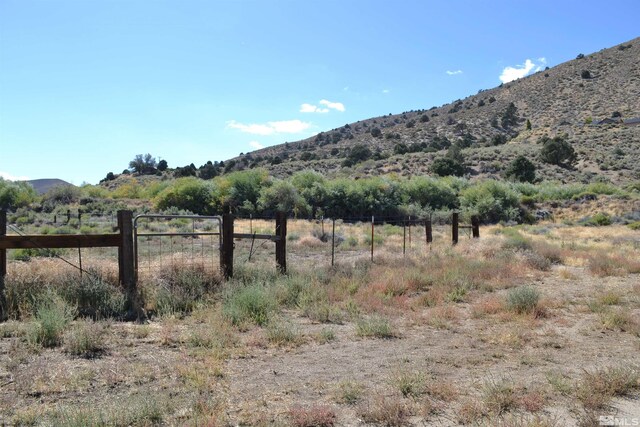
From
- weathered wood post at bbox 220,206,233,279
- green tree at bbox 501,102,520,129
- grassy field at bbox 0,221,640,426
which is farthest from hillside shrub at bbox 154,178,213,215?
green tree at bbox 501,102,520,129

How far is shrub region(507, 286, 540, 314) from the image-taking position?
945 cm

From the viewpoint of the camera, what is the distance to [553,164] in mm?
65750

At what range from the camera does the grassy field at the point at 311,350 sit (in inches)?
193

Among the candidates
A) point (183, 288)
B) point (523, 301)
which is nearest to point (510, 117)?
point (523, 301)

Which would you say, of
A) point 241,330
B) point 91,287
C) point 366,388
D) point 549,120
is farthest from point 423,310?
point 549,120

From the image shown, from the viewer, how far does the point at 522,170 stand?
6078 centimetres

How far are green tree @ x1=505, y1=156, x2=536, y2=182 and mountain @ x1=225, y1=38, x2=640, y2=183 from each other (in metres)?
2.06

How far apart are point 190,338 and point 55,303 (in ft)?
8.19

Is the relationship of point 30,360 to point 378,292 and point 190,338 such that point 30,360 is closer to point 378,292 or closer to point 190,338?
point 190,338

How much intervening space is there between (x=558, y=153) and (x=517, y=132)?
1791 cm

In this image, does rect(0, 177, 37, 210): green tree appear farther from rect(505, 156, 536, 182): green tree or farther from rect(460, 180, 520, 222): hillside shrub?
rect(505, 156, 536, 182): green tree

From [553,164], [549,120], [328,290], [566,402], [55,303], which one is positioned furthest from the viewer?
[549,120]

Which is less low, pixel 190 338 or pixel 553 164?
pixel 553 164

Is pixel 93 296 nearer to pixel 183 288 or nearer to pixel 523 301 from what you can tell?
pixel 183 288
